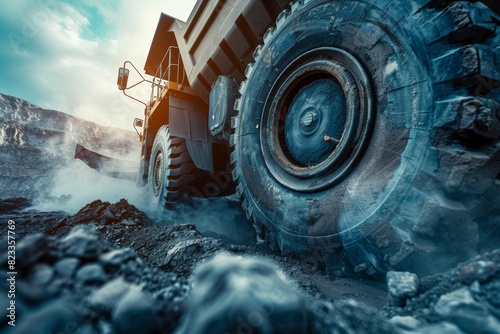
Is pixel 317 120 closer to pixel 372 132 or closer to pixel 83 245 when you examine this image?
pixel 372 132

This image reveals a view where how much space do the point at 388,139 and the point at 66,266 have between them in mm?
1107

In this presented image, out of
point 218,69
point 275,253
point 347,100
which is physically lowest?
point 275,253

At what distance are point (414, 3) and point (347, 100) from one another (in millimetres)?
433

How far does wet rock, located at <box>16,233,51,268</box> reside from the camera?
422 mm

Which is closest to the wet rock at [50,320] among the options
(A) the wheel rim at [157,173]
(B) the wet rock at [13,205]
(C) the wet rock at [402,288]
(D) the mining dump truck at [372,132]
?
(C) the wet rock at [402,288]

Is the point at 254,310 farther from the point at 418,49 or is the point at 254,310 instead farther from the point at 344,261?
the point at 418,49

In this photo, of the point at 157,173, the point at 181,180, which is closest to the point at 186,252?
the point at 181,180

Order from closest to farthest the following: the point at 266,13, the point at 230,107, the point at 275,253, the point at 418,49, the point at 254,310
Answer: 1. the point at 254,310
2. the point at 418,49
3. the point at 275,253
4. the point at 266,13
5. the point at 230,107

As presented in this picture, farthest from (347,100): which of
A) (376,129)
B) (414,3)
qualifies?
(414,3)

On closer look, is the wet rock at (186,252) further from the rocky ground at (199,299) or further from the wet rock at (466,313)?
the wet rock at (466,313)

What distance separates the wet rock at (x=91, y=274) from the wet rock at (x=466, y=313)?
2.34 ft

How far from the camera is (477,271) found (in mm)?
542

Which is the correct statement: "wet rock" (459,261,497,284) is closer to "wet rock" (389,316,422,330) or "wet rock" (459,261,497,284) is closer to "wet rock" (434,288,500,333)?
"wet rock" (434,288,500,333)

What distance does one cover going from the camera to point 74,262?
47 cm
